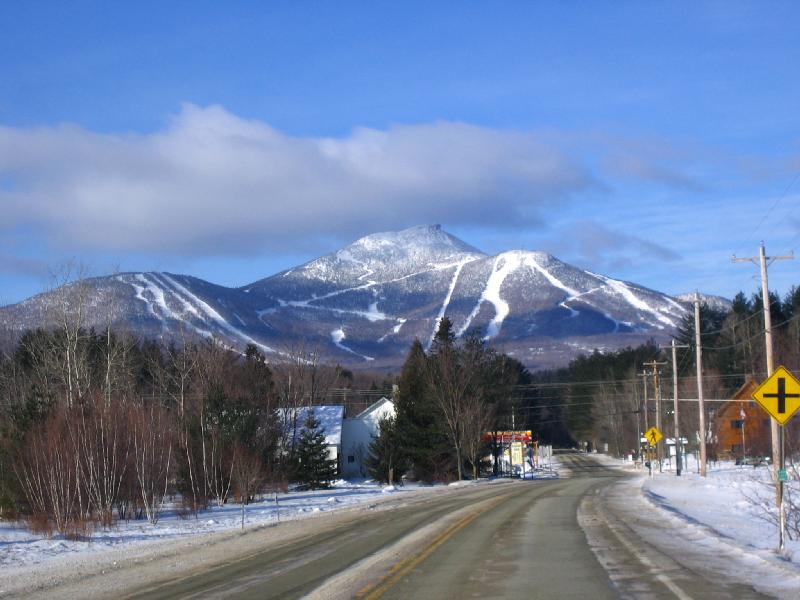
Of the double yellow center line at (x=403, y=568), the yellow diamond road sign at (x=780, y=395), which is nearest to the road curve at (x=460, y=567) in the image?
the double yellow center line at (x=403, y=568)

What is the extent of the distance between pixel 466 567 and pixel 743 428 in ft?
241

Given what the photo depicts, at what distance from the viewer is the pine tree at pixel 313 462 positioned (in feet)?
190

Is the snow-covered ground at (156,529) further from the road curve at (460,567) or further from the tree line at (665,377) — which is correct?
the tree line at (665,377)

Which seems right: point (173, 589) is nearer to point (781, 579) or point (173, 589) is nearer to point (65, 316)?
point (781, 579)

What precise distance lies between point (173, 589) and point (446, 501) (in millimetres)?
24789

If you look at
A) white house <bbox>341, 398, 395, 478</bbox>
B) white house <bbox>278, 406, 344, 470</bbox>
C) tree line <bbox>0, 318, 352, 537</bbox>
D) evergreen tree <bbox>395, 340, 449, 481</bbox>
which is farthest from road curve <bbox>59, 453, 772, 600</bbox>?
white house <bbox>341, 398, 395, 478</bbox>

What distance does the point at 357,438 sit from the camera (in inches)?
3167

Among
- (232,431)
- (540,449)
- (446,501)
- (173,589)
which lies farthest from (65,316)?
(540,449)

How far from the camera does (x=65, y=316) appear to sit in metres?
49.5

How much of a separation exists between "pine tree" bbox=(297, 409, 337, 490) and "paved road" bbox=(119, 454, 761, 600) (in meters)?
32.0

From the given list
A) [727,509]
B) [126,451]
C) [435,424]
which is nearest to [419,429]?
[435,424]

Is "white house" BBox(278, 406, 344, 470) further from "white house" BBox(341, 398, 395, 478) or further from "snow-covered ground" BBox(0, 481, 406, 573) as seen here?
"snow-covered ground" BBox(0, 481, 406, 573)

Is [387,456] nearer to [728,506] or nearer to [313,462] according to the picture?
[313,462]

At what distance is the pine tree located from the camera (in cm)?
5806
